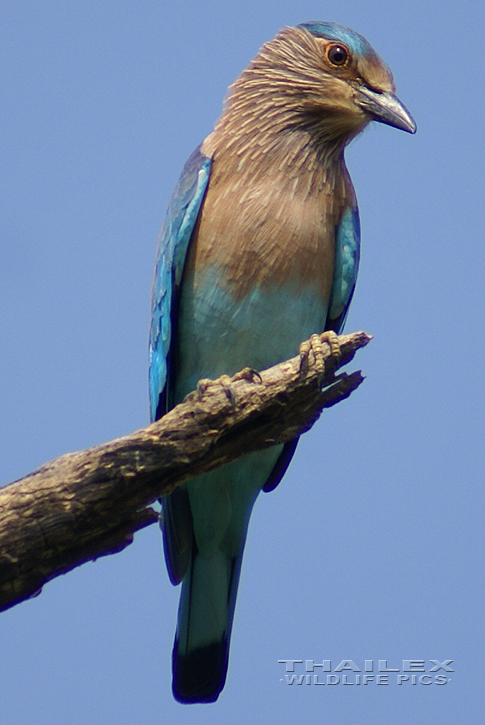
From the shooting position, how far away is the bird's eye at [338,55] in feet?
21.0

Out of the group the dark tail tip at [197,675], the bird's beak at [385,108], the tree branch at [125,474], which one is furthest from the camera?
the dark tail tip at [197,675]

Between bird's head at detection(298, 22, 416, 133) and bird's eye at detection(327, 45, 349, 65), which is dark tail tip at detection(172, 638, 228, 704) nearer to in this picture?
bird's head at detection(298, 22, 416, 133)

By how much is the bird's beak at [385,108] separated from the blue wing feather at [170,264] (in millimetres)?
1082

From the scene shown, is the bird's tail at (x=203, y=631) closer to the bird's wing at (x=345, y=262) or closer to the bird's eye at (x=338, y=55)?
the bird's wing at (x=345, y=262)

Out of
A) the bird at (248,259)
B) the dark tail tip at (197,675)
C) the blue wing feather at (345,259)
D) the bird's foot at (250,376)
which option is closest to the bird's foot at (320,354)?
the bird's foot at (250,376)

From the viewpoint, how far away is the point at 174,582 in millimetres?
6555

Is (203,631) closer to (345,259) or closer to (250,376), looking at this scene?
(250,376)

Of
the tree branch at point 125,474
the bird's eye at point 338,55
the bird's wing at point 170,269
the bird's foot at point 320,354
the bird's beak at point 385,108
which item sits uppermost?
the bird's eye at point 338,55

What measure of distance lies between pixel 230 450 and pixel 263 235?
157cm

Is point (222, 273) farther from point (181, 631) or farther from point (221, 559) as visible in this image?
point (181, 631)

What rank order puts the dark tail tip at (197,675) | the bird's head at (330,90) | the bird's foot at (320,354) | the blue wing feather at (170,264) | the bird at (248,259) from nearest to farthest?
the bird's foot at (320,354) < the bird at (248,259) < the blue wing feather at (170,264) < the bird's head at (330,90) < the dark tail tip at (197,675)

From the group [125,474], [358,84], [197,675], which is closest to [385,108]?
[358,84]

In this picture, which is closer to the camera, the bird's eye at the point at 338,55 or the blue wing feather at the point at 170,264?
the blue wing feather at the point at 170,264

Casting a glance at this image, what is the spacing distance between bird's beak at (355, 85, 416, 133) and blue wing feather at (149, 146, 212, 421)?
42.6 inches
